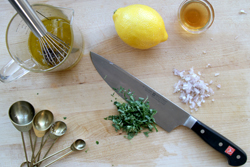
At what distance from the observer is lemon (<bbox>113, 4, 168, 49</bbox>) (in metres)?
0.88

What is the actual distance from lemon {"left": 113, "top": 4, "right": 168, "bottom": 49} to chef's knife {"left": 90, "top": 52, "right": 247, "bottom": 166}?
0.68 feet

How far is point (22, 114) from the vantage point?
3.43ft

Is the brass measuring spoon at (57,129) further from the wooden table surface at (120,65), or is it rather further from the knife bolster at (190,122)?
the knife bolster at (190,122)

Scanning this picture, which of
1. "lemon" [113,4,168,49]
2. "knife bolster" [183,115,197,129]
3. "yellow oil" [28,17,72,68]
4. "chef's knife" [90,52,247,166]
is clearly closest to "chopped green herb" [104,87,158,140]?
"chef's knife" [90,52,247,166]

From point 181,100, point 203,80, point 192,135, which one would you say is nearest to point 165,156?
point 192,135

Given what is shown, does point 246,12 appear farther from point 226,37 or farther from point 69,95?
point 69,95

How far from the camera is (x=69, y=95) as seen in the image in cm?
108

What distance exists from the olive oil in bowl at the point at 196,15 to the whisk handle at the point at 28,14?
71cm

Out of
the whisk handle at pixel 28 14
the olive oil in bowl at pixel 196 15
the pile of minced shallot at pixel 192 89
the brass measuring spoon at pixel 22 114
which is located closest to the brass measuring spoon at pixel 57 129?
the brass measuring spoon at pixel 22 114

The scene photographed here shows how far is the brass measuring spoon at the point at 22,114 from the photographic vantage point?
1.03 meters

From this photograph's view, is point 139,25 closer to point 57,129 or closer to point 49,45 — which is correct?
point 49,45

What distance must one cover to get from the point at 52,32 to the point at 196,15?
0.75 m

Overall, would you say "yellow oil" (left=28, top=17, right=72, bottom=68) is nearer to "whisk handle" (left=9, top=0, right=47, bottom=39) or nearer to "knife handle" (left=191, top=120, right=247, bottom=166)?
"whisk handle" (left=9, top=0, right=47, bottom=39)

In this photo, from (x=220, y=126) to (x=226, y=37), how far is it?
0.50 metres
